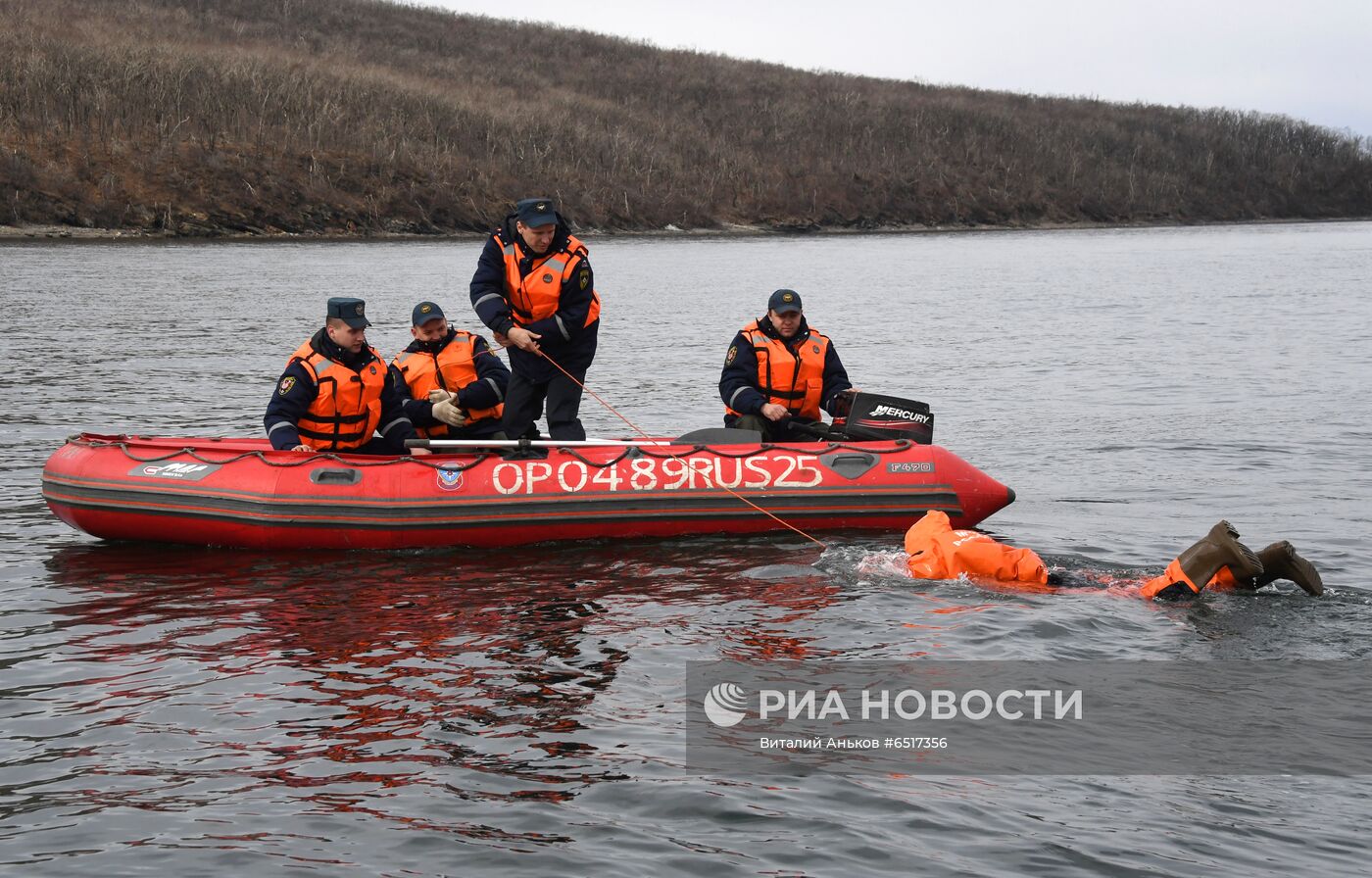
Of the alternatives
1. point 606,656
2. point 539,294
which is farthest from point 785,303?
point 606,656

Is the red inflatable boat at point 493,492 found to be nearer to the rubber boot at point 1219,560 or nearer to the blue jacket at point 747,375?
the blue jacket at point 747,375

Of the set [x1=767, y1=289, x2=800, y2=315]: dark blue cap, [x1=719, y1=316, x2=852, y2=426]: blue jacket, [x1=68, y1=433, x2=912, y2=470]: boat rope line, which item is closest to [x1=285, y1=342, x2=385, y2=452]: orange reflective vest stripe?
[x1=68, y1=433, x2=912, y2=470]: boat rope line

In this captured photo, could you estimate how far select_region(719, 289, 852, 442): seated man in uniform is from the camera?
9203 millimetres

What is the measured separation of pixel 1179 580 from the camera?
22.7 ft

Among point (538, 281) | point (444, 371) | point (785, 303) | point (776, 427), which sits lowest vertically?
point (776, 427)

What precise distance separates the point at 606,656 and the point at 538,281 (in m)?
2.94

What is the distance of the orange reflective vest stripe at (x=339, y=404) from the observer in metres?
8.31

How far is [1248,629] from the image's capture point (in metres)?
6.64

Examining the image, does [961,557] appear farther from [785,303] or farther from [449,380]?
[449,380]

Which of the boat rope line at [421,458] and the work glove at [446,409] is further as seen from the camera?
the work glove at [446,409]

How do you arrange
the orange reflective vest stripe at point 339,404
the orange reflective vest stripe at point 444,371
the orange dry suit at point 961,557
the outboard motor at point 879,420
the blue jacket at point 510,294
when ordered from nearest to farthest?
the orange dry suit at point 961,557 → the orange reflective vest stripe at point 339,404 → the blue jacket at point 510,294 → the outboard motor at point 879,420 → the orange reflective vest stripe at point 444,371

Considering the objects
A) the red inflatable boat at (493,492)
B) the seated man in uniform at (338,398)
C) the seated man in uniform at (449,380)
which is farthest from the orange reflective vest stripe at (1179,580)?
the seated man in uniform at (338,398)

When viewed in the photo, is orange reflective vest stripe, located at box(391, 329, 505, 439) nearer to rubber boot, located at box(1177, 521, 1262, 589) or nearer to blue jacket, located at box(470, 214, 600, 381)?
blue jacket, located at box(470, 214, 600, 381)

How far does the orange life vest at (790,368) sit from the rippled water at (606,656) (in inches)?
45.3
